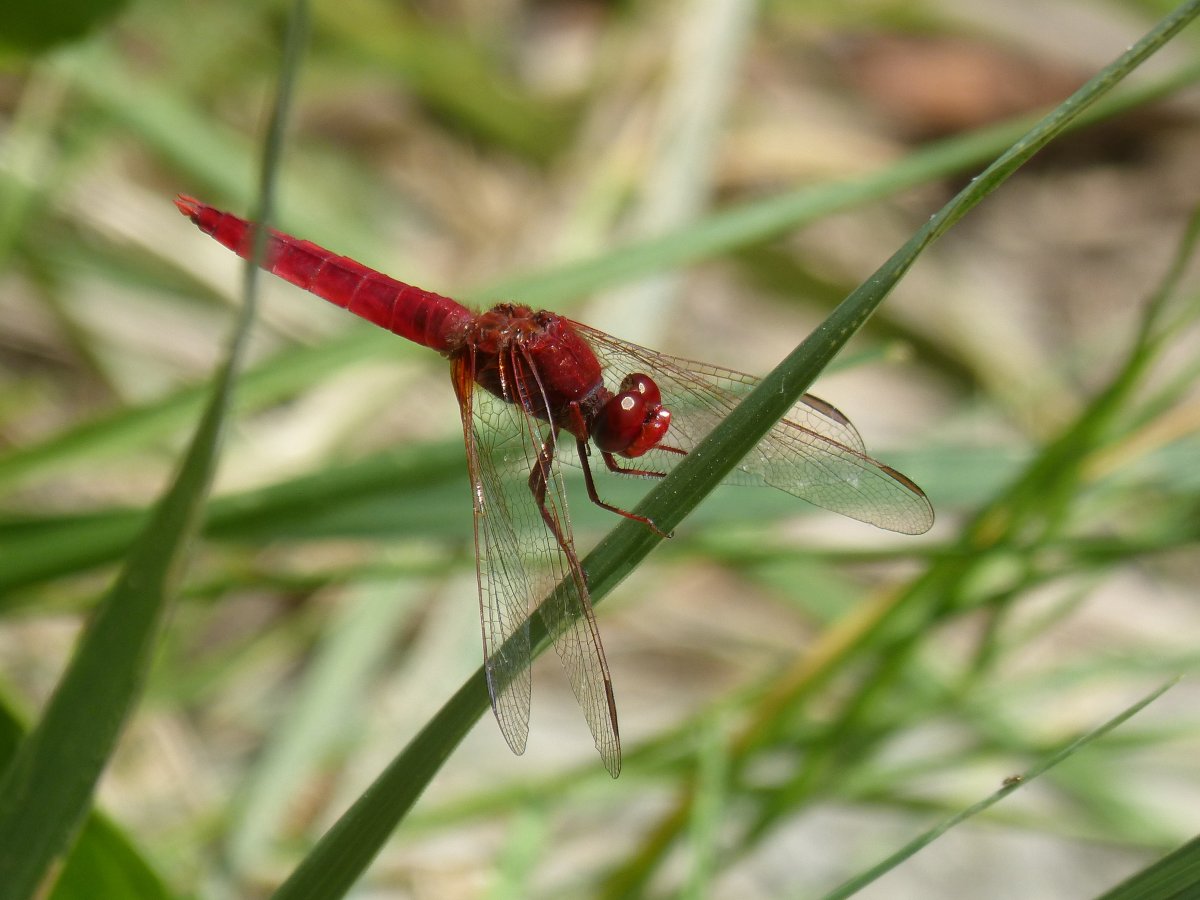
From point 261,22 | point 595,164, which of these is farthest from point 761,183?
point 261,22

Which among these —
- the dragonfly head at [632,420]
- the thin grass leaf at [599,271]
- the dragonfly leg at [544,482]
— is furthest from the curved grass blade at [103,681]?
the thin grass leaf at [599,271]

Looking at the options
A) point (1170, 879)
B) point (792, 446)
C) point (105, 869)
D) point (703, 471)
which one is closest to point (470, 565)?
point (792, 446)

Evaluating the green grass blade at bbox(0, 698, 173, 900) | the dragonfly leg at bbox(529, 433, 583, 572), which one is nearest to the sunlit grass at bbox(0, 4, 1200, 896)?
the green grass blade at bbox(0, 698, 173, 900)

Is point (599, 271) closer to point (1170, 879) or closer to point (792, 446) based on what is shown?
point (792, 446)

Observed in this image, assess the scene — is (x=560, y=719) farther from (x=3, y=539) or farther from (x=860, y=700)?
(x=3, y=539)

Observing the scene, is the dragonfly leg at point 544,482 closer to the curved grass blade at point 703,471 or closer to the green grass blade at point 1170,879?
the curved grass blade at point 703,471

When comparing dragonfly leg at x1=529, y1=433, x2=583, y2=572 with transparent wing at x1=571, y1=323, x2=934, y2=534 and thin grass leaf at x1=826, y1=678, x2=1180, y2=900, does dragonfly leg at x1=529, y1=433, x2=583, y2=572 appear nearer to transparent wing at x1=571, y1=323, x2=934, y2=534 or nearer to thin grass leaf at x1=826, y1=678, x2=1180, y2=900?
transparent wing at x1=571, y1=323, x2=934, y2=534
